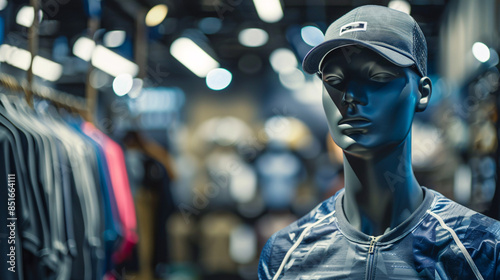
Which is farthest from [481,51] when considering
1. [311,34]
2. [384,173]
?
[384,173]

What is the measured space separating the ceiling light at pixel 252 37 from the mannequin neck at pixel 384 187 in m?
4.35

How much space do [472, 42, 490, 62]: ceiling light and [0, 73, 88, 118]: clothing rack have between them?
7.14 ft

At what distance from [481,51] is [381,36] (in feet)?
7.20

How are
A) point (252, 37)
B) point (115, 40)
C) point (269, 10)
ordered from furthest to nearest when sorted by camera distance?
point (252, 37), point (115, 40), point (269, 10)

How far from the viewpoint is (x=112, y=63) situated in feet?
17.9

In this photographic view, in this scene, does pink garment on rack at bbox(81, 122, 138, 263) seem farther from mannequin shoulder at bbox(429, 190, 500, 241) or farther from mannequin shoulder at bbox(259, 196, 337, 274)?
mannequin shoulder at bbox(429, 190, 500, 241)

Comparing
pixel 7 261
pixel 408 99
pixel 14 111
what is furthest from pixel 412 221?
pixel 14 111

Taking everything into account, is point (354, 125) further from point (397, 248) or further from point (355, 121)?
point (397, 248)

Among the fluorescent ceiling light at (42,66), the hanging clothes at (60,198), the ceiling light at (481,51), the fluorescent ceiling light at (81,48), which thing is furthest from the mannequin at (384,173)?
the fluorescent ceiling light at (81,48)

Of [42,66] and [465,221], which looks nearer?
[465,221]

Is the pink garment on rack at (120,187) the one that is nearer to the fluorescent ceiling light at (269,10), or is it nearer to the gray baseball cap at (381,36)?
the fluorescent ceiling light at (269,10)

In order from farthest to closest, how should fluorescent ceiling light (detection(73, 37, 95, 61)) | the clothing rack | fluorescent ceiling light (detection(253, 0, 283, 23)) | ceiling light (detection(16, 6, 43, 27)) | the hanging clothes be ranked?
fluorescent ceiling light (detection(73, 37, 95, 61)), fluorescent ceiling light (detection(253, 0, 283, 23)), ceiling light (detection(16, 6, 43, 27)), the clothing rack, the hanging clothes

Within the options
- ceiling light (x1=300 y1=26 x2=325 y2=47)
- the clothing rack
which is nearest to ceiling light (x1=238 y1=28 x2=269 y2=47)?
ceiling light (x1=300 y1=26 x2=325 y2=47)

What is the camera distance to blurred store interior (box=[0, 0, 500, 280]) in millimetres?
2107
